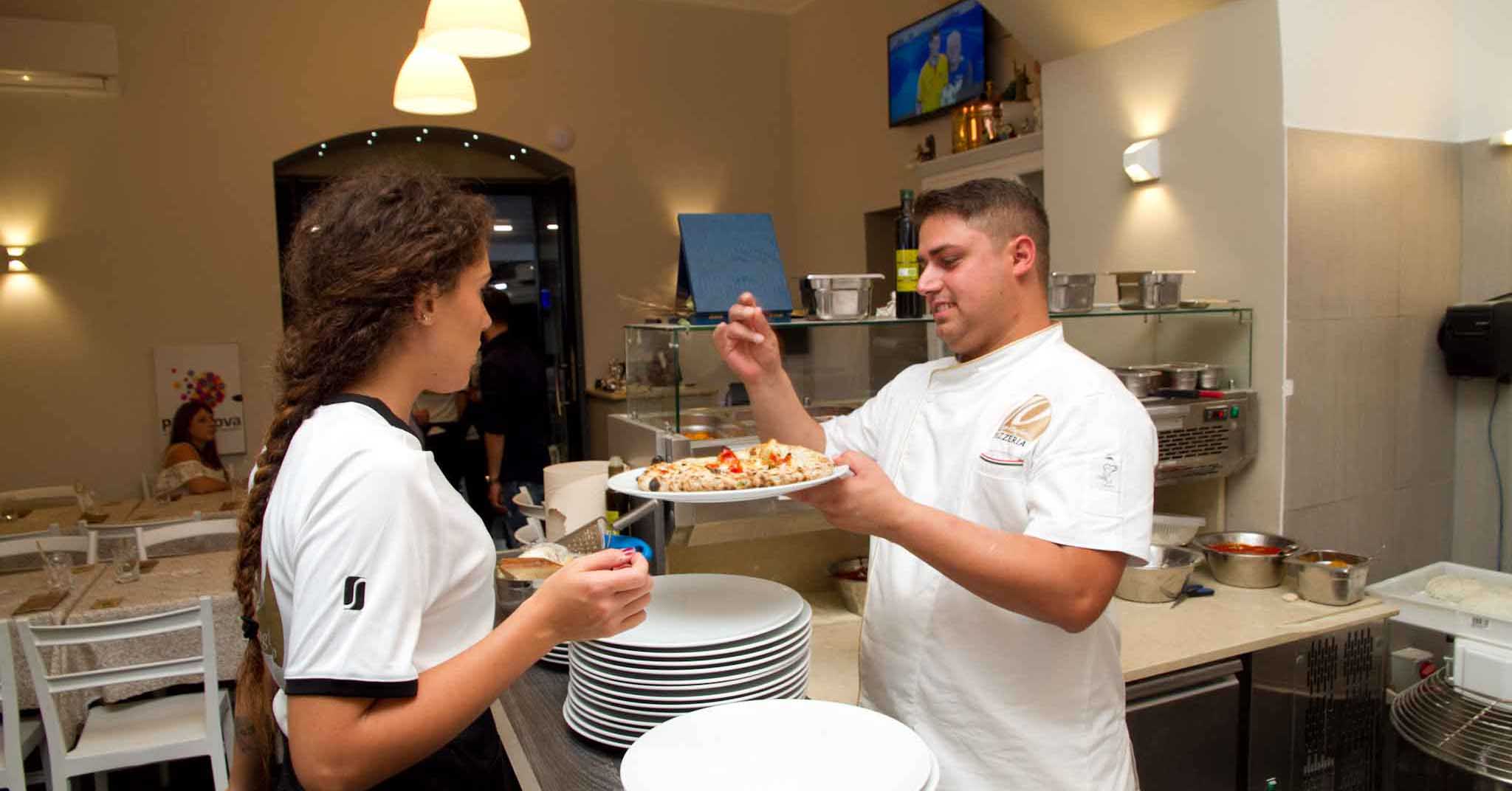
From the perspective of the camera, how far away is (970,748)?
151 cm

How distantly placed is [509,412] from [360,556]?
12.5 feet

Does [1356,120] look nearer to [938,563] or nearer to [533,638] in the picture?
[938,563]

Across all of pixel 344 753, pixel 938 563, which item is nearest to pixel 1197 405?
pixel 938 563

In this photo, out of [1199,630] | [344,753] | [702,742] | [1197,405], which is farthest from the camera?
[1197,405]

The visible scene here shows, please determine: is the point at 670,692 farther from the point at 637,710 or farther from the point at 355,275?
the point at 355,275

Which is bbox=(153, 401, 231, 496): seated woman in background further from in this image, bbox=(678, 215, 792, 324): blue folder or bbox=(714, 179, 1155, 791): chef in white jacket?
bbox=(714, 179, 1155, 791): chef in white jacket

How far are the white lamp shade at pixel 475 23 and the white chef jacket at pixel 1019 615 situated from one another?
2.01 metres

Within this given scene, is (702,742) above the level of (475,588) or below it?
below

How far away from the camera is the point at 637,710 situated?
55.1 inches

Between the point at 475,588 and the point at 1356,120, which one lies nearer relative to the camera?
the point at 475,588

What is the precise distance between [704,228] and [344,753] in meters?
1.58

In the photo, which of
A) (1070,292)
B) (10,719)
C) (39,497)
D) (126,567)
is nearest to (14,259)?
(39,497)

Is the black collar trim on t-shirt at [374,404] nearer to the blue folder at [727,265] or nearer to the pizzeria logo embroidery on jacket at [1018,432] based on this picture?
the pizzeria logo embroidery on jacket at [1018,432]

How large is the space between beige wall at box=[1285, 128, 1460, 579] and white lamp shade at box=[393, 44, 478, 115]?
3045mm
